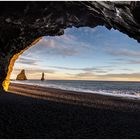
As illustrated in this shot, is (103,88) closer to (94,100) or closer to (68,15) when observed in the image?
(94,100)

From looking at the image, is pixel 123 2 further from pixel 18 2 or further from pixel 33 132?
pixel 33 132

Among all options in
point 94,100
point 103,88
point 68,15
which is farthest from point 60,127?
point 103,88

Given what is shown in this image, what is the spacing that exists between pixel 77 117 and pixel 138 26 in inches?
270

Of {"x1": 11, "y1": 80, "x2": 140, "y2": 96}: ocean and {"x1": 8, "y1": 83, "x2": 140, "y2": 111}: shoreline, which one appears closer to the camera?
{"x1": 8, "y1": 83, "x2": 140, "y2": 111}: shoreline

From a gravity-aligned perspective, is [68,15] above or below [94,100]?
above

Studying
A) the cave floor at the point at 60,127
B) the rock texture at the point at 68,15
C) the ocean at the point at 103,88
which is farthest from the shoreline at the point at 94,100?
the ocean at the point at 103,88

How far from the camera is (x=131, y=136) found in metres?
11.9

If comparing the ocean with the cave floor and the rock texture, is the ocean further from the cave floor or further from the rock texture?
the cave floor

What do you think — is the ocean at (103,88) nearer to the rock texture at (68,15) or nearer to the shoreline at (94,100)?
the shoreline at (94,100)

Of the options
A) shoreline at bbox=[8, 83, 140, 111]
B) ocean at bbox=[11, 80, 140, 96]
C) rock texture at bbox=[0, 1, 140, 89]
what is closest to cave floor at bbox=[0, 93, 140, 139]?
rock texture at bbox=[0, 1, 140, 89]

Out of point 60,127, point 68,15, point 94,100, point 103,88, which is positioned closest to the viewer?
point 60,127

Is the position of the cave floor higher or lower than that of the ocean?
lower

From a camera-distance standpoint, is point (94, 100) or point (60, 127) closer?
point (60, 127)

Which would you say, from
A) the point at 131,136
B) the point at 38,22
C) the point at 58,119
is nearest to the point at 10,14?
the point at 38,22
